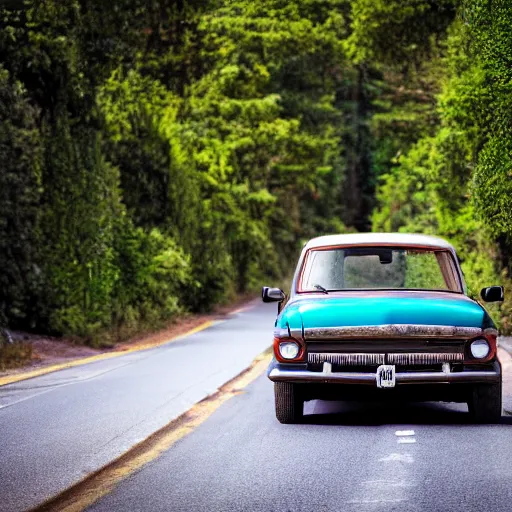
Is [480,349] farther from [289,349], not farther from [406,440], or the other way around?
[289,349]

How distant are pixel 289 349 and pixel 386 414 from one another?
1.67 m

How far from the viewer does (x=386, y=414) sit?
1241 cm

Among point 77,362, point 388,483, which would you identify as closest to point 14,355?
point 77,362

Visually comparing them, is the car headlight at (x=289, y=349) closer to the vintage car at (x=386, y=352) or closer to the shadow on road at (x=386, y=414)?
the vintage car at (x=386, y=352)

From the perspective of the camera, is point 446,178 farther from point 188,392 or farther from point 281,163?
point 281,163

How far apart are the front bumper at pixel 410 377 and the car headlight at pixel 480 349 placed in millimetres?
127

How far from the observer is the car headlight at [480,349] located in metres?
11.1

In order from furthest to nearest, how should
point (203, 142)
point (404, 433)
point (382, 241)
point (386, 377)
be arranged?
point (203, 142) → point (382, 241) → point (386, 377) → point (404, 433)

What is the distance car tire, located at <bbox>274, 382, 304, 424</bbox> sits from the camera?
1152cm

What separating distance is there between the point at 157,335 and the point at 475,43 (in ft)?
34.7

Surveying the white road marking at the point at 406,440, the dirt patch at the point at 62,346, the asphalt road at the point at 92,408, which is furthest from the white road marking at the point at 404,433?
the dirt patch at the point at 62,346

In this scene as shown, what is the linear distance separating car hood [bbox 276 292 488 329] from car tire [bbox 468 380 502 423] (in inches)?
Result: 23.7

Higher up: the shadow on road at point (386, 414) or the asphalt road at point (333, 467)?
the asphalt road at point (333, 467)

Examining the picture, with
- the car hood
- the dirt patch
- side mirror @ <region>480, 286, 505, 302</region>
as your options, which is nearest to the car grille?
the car hood
